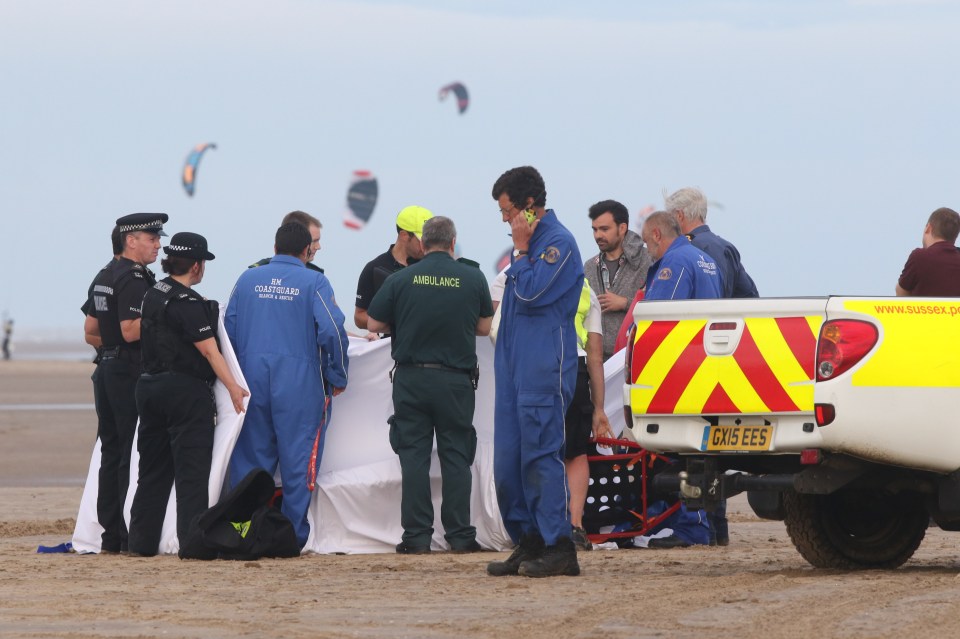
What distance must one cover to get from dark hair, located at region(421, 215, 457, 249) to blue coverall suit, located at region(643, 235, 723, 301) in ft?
3.93

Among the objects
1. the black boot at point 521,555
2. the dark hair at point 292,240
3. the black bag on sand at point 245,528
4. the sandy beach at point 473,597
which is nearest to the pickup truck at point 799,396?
the sandy beach at point 473,597

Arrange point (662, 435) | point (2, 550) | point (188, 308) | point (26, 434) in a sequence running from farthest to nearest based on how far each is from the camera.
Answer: point (26, 434), point (2, 550), point (188, 308), point (662, 435)

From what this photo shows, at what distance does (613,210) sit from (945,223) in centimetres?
206

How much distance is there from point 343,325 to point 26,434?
14.4 m

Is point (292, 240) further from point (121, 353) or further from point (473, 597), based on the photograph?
point (473, 597)

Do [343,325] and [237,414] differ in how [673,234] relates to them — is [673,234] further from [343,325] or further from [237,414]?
[237,414]

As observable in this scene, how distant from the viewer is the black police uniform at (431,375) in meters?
10.0

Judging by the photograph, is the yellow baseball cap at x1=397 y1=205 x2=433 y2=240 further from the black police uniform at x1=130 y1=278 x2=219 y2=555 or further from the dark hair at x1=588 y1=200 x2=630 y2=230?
the black police uniform at x1=130 y1=278 x2=219 y2=555

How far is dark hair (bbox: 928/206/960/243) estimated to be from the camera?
9.64m

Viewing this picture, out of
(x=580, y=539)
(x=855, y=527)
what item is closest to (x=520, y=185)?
(x=855, y=527)

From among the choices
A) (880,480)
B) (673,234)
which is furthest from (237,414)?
(880,480)

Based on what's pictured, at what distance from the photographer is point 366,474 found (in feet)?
34.4

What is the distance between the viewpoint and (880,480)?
8.21m

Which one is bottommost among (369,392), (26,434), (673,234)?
(26,434)
